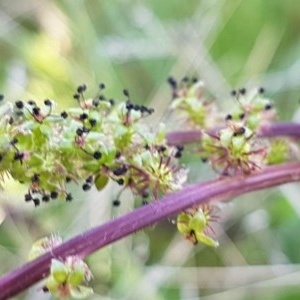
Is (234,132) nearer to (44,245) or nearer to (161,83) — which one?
(44,245)

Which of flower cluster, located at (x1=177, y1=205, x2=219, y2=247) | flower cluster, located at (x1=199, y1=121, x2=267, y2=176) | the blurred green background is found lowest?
flower cluster, located at (x1=177, y1=205, x2=219, y2=247)

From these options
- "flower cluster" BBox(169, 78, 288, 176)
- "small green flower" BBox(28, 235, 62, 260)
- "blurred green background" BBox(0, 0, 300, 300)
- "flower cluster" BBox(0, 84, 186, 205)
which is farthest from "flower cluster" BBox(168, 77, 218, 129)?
"blurred green background" BBox(0, 0, 300, 300)

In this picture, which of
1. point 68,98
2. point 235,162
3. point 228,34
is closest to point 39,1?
point 68,98

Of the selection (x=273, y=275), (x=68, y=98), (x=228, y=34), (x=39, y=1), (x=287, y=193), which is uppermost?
(x=39, y=1)

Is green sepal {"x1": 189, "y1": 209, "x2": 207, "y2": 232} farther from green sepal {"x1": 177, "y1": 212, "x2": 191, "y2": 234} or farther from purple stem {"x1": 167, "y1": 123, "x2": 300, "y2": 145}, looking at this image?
purple stem {"x1": 167, "y1": 123, "x2": 300, "y2": 145}

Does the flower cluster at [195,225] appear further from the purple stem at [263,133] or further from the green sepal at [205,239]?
the purple stem at [263,133]

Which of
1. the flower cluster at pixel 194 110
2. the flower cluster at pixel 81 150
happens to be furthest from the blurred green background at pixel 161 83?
the flower cluster at pixel 81 150

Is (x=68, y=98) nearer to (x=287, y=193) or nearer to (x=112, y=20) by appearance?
(x=112, y=20)
